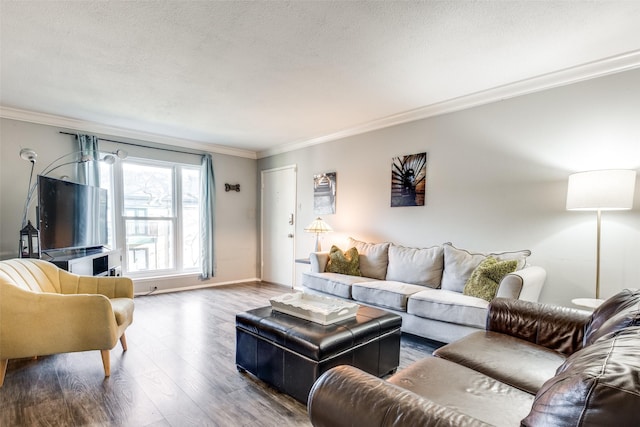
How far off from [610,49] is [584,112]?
1.59ft

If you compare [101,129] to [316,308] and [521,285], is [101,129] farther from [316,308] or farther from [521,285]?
[521,285]

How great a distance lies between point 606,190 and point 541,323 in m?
1.20

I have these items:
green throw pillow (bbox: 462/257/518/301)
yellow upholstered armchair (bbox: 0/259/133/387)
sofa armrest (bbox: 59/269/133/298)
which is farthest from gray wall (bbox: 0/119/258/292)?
green throw pillow (bbox: 462/257/518/301)

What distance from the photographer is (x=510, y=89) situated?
2865 millimetres

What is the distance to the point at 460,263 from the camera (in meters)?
2.94

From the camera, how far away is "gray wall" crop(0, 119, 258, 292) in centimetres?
352

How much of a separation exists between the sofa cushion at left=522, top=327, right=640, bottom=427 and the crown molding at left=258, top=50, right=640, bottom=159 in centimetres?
268

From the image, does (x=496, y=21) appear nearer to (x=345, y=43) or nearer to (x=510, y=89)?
(x=345, y=43)

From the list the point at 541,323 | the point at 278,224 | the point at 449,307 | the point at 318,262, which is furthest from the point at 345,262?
the point at 541,323

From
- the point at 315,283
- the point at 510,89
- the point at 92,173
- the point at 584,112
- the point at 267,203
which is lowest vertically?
the point at 315,283

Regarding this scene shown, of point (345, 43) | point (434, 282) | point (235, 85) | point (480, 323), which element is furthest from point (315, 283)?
point (345, 43)

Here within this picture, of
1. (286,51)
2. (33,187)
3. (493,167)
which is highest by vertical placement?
(286,51)

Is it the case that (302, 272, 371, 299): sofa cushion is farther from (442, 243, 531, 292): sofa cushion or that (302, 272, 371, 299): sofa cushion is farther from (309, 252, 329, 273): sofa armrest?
(442, 243, 531, 292): sofa cushion

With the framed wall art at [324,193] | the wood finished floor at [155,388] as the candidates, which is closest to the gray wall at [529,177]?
the framed wall art at [324,193]
